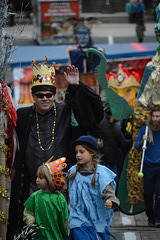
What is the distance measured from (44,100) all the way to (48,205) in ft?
3.57

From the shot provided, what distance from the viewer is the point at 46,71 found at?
22.8ft

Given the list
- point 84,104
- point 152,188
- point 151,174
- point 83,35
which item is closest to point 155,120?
point 151,174

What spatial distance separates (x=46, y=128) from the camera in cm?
684

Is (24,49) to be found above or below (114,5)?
below

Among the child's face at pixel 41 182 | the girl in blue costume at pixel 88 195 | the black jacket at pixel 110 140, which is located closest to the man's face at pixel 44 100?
the girl in blue costume at pixel 88 195

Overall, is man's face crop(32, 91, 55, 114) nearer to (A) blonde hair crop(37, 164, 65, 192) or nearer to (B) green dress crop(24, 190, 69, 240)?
(A) blonde hair crop(37, 164, 65, 192)

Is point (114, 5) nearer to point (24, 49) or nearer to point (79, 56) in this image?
point (24, 49)

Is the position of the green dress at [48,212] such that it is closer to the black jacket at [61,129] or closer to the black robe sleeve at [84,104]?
the black jacket at [61,129]

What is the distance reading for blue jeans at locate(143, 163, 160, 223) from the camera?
883cm

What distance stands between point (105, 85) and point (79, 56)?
20.6ft

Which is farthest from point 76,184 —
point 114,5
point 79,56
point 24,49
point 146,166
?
point 114,5

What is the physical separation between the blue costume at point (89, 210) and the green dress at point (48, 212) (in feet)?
0.36

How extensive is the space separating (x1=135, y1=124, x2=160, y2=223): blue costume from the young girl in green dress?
2.58 metres

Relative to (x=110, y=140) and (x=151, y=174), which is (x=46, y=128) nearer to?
(x=151, y=174)
